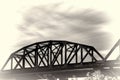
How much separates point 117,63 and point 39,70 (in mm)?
22289

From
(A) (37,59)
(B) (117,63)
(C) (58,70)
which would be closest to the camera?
(B) (117,63)

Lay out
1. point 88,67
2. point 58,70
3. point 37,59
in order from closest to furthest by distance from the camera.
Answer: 1. point 88,67
2. point 58,70
3. point 37,59

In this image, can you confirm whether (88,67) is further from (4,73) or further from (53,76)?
(4,73)

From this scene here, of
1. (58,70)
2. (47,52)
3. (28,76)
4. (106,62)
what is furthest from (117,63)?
(28,76)

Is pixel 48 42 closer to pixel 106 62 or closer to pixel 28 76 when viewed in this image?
pixel 28 76

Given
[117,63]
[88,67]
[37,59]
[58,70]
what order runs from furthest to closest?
[37,59], [58,70], [88,67], [117,63]

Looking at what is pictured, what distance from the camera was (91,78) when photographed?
82.6 m

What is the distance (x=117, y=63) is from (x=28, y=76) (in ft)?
104

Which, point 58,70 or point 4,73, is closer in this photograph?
point 58,70

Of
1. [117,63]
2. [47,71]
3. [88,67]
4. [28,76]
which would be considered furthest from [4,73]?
[117,63]

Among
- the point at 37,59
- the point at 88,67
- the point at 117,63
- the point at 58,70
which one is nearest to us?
the point at 117,63

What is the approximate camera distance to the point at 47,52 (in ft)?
328

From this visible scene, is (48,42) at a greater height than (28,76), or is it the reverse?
(48,42)

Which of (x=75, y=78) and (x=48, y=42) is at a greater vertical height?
(x=48, y=42)
